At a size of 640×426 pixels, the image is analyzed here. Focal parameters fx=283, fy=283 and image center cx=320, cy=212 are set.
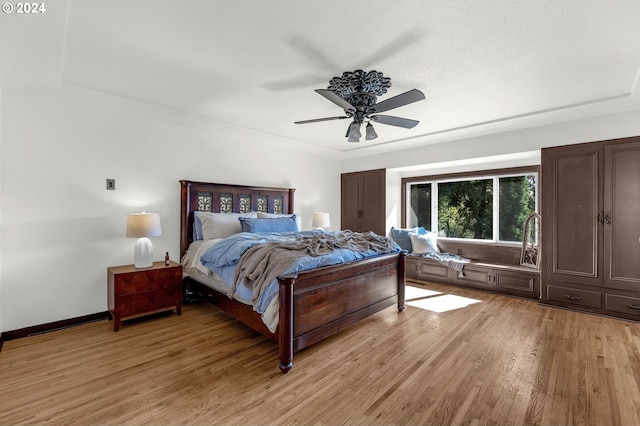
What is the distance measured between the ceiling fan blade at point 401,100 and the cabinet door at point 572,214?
2.71 metres

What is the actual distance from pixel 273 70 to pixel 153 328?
288cm

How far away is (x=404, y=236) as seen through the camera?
561 cm

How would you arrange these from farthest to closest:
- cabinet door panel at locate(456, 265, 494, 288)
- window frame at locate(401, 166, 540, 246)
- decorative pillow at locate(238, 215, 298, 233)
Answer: window frame at locate(401, 166, 540, 246) → cabinet door panel at locate(456, 265, 494, 288) → decorative pillow at locate(238, 215, 298, 233)

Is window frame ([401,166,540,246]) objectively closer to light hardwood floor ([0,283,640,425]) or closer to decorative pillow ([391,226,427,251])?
decorative pillow ([391,226,427,251])

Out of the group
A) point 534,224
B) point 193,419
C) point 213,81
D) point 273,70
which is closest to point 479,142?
point 534,224

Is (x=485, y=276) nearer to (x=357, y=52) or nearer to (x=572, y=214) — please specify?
(x=572, y=214)

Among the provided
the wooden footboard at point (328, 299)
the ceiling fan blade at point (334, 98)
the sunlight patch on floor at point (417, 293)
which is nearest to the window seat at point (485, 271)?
the sunlight patch on floor at point (417, 293)

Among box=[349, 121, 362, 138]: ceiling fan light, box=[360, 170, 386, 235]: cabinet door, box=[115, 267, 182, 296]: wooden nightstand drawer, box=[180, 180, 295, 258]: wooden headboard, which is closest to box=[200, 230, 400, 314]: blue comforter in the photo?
box=[115, 267, 182, 296]: wooden nightstand drawer

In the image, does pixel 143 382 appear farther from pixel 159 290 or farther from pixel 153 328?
pixel 159 290

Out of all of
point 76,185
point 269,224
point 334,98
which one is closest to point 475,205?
point 269,224

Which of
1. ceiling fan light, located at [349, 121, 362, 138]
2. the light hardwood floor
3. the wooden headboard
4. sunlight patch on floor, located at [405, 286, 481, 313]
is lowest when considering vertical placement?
the light hardwood floor

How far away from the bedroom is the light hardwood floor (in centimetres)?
92

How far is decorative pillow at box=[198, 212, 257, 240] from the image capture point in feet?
12.2

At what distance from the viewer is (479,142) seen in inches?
178
